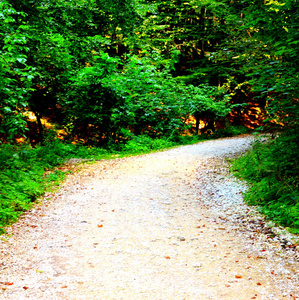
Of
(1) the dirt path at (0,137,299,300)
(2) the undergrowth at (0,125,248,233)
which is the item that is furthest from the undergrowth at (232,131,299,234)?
(2) the undergrowth at (0,125,248,233)

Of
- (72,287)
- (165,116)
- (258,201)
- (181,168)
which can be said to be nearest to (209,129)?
(165,116)

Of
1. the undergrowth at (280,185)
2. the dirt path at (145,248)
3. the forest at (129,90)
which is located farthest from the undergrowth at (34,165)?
the undergrowth at (280,185)

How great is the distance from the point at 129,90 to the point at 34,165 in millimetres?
7226

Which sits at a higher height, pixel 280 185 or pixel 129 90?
pixel 129 90

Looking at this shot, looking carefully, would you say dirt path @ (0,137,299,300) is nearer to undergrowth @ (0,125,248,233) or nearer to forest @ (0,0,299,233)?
undergrowth @ (0,125,248,233)

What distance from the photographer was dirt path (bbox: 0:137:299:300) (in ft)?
11.5

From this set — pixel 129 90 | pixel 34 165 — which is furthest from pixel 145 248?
pixel 129 90

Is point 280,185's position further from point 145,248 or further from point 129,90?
point 129,90

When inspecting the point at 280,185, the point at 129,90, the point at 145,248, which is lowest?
the point at 145,248

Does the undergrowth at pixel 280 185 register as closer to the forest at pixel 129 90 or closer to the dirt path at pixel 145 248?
the forest at pixel 129 90

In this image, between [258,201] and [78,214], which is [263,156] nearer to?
[258,201]

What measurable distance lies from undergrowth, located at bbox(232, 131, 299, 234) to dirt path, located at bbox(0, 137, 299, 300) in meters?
0.35

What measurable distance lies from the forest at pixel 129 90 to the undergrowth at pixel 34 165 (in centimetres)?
4

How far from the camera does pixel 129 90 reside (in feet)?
46.3
